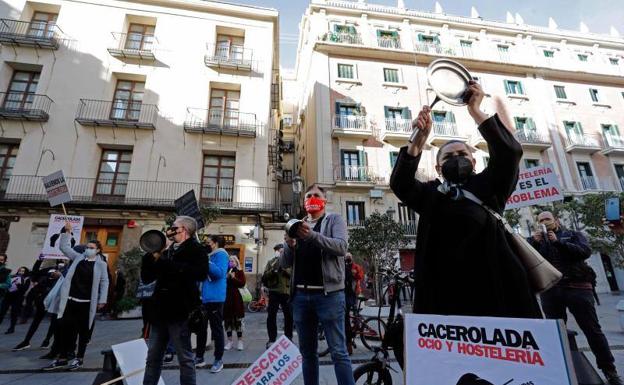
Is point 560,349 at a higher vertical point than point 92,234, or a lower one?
lower

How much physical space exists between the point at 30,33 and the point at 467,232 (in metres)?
23.0

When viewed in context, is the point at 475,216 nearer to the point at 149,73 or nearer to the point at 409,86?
the point at 149,73

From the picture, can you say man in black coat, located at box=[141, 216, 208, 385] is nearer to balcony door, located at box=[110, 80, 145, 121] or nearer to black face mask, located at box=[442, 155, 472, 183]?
black face mask, located at box=[442, 155, 472, 183]

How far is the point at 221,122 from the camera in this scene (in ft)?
52.1

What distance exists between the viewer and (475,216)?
148 cm

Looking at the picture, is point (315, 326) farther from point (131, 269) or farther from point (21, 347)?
point (131, 269)

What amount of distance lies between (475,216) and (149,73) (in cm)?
1846

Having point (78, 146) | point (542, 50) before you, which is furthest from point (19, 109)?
point (542, 50)

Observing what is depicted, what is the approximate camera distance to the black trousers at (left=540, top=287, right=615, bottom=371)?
3.20m

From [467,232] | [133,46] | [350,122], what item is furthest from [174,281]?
[133,46]

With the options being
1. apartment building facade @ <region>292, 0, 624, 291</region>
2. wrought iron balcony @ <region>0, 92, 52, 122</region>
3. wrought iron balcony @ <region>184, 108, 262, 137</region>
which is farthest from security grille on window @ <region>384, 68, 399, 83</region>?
wrought iron balcony @ <region>0, 92, 52, 122</region>

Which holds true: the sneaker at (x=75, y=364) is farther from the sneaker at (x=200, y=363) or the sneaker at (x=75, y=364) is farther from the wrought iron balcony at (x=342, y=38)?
the wrought iron balcony at (x=342, y=38)

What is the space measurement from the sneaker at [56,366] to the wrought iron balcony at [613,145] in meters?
30.1

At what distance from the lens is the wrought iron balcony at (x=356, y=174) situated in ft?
60.4
